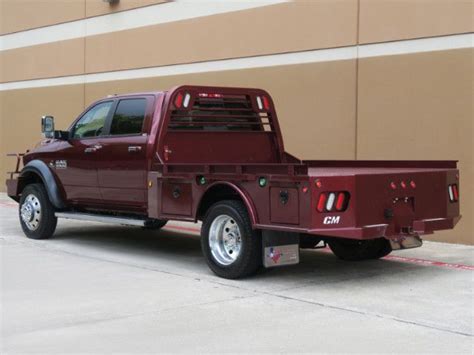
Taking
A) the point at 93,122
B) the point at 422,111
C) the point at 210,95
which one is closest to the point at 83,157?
the point at 93,122

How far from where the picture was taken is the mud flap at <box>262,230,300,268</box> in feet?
24.2

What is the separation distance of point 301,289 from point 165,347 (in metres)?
2.46

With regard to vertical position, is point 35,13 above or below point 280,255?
above

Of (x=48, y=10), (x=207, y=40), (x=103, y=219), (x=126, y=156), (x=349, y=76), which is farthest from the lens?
(x=48, y=10)

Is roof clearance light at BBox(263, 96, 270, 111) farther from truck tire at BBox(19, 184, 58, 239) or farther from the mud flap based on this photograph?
truck tire at BBox(19, 184, 58, 239)

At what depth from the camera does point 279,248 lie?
744 centimetres

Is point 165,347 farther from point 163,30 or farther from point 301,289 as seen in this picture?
point 163,30

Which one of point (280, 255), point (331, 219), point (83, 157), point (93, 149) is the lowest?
point (280, 255)

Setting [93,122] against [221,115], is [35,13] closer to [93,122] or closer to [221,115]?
[93,122]

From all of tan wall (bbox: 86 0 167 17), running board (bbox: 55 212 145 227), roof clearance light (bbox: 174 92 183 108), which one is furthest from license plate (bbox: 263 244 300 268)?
tan wall (bbox: 86 0 167 17)

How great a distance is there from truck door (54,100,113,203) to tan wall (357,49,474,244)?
14.9 feet

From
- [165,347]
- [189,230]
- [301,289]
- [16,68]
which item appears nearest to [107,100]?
[189,230]

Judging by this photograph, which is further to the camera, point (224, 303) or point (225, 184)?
point (225, 184)

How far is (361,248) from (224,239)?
2.01 meters
